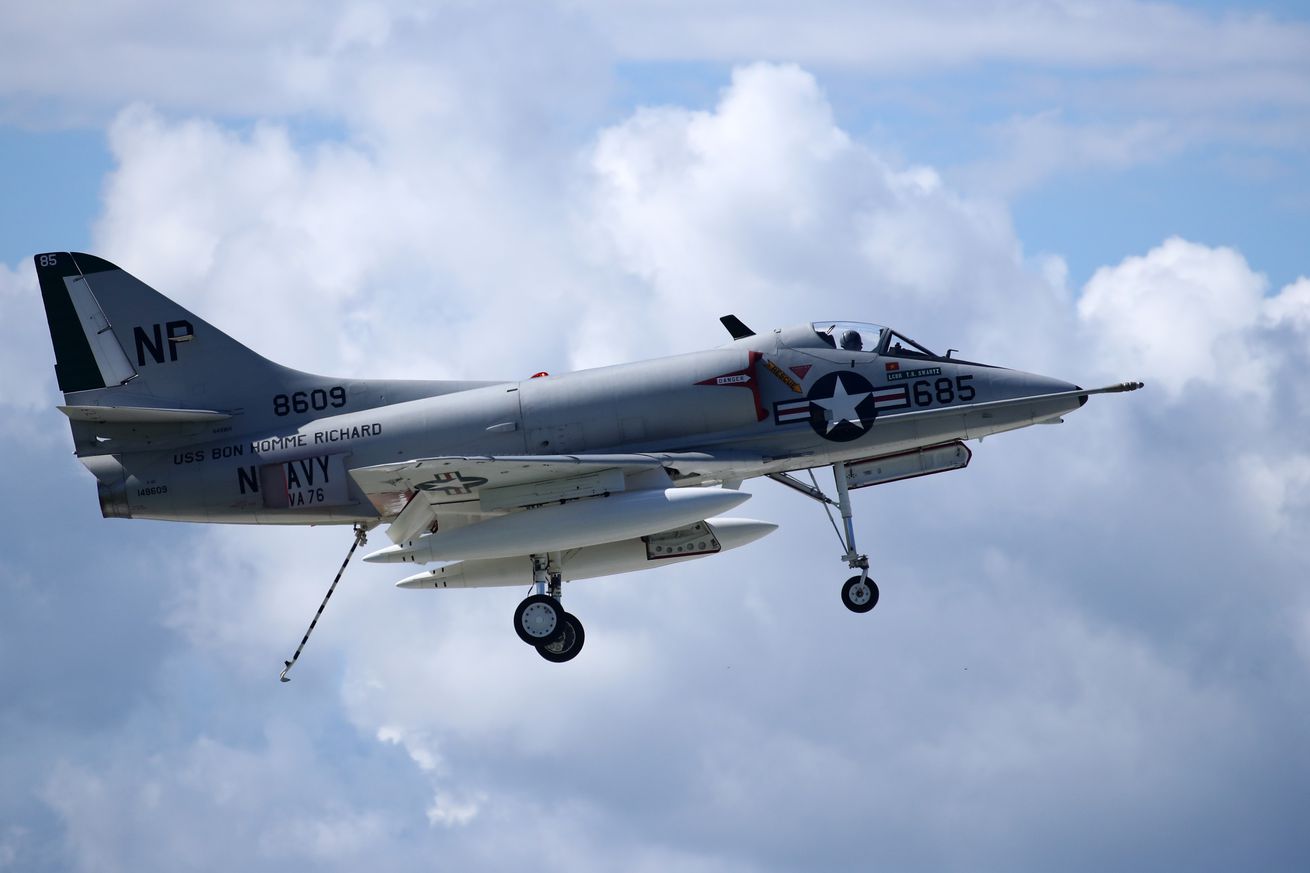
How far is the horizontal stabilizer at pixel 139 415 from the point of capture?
84.3ft

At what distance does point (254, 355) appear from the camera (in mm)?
26891

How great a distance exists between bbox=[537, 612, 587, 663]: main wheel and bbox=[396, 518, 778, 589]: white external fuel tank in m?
1.06

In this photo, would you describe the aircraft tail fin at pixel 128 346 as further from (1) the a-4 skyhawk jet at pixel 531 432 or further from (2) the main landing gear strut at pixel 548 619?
(2) the main landing gear strut at pixel 548 619

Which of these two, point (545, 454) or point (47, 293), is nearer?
point (545, 454)

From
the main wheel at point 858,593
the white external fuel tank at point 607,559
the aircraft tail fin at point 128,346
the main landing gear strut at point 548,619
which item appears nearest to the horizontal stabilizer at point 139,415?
the aircraft tail fin at point 128,346

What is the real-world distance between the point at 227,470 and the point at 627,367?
21.3 ft

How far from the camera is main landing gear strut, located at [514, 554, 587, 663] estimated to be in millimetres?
25953

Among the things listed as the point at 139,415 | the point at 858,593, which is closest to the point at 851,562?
the point at 858,593

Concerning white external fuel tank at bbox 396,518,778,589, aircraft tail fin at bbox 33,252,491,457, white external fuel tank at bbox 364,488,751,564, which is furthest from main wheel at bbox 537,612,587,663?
aircraft tail fin at bbox 33,252,491,457

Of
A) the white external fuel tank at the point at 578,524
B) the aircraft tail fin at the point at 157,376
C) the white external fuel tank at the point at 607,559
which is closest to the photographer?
the white external fuel tank at the point at 578,524

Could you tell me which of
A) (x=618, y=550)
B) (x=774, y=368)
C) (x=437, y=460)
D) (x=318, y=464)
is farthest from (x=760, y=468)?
(x=318, y=464)

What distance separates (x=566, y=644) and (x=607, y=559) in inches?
67.3

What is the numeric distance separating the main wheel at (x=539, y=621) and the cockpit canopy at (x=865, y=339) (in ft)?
19.5

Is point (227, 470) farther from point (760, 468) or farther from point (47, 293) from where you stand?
point (760, 468)
